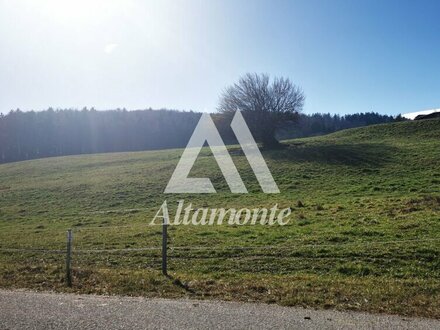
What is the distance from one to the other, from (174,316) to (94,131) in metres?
148

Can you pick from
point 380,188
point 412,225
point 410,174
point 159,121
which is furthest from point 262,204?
point 159,121

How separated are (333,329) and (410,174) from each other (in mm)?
28474

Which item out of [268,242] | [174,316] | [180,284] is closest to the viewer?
[174,316]

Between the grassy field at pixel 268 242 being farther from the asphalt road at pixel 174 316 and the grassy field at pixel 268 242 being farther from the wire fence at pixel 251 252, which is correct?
the asphalt road at pixel 174 316

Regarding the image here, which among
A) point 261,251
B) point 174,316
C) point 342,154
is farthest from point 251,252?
point 342,154

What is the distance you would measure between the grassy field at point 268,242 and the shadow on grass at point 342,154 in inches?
47.2

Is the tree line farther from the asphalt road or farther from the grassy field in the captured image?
the asphalt road

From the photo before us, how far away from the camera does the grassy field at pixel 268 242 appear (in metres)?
9.21

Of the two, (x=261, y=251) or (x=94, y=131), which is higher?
(x=94, y=131)

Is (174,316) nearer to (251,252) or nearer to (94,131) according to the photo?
(251,252)

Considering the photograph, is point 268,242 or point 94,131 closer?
point 268,242

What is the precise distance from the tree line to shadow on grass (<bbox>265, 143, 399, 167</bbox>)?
74.5m

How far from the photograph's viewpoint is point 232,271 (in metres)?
11.6

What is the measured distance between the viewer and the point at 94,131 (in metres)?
147
